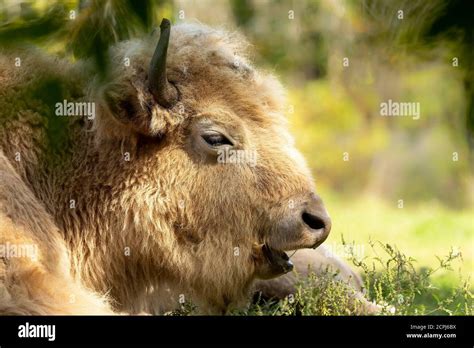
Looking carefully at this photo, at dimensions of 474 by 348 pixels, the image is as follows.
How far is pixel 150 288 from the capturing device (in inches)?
209

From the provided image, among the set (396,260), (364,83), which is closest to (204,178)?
(396,260)

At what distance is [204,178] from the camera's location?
5.12 metres

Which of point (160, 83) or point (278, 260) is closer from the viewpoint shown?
point (160, 83)

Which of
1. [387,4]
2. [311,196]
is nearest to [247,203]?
[311,196]

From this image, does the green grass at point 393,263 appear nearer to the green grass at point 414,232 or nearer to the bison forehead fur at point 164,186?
the green grass at point 414,232

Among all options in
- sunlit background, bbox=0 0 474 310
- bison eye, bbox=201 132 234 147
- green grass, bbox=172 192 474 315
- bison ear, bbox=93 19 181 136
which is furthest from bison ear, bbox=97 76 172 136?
green grass, bbox=172 192 474 315

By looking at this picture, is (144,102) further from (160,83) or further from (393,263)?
(393,263)

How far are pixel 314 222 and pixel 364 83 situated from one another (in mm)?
14162

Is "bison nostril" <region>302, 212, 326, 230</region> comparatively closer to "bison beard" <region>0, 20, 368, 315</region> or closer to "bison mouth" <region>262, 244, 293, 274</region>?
"bison beard" <region>0, 20, 368, 315</region>

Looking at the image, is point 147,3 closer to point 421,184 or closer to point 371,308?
point 371,308

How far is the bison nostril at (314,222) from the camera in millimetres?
4941

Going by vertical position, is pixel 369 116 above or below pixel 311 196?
above
